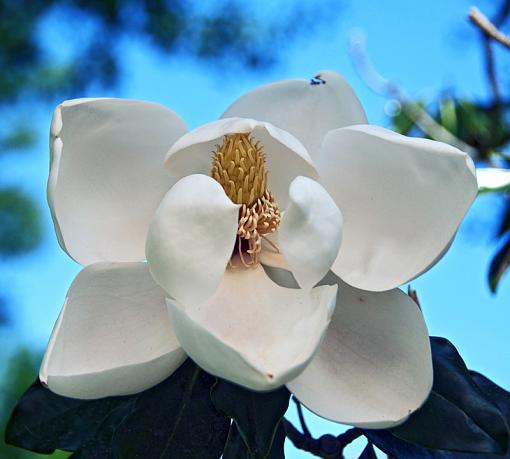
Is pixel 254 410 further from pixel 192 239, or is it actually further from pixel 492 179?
pixel 492 179

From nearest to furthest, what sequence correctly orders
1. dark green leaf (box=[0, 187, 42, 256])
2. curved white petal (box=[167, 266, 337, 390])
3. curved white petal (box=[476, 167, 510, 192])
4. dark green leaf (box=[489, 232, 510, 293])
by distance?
curved white petal (box=[167, 266, 337, 390])
curved white petal (box=[476, 167, 510, 192])
dark green leaf (box=[489, 232, 510, 293])
dark green leaf (box=[0, 187, 42, 256])

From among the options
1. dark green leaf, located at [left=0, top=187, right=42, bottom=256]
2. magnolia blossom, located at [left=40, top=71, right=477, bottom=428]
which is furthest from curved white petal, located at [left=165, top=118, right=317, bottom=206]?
dark green leaf, located at [left=0, top=187, right=42, bottom=256]

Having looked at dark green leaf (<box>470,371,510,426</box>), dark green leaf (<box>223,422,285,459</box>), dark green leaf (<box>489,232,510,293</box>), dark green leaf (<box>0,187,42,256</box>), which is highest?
dark green leaf (<box>470,371,510,426</box>)

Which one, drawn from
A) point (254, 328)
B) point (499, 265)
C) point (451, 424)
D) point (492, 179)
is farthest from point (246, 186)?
point (499, 265)

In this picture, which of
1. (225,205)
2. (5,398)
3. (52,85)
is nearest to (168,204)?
(225,205)

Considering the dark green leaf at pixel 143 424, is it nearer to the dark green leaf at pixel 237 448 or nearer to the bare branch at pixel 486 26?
the dark green leaf at pixel 237 448

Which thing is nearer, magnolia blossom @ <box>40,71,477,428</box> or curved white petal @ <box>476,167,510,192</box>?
magnolia blossom @ <box>40,71,477,428</box>

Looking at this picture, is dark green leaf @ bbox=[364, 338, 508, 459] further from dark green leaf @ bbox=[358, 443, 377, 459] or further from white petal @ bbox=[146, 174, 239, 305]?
white petal @ bbox=[146, 174, 239, 305]

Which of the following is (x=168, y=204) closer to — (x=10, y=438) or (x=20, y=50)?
(x=10, y=438)
